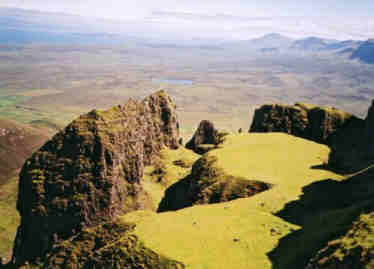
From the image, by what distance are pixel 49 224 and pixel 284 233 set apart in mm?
31537

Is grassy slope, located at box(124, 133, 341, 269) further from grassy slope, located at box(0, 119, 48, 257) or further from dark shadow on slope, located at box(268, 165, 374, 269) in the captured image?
grassy slope, located at box(0, 119, 48, 257)

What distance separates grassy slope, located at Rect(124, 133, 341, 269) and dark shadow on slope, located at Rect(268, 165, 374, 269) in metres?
1.13

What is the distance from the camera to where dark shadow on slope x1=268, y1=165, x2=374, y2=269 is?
2816cm

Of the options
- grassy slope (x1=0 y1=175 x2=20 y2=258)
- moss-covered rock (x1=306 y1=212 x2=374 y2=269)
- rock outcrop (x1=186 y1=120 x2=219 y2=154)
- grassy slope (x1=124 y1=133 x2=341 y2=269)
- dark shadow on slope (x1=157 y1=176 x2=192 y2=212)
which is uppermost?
moss-covered rock (x1=306 y1=212 x2=374 y2=269)

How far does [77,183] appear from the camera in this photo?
1854 inches

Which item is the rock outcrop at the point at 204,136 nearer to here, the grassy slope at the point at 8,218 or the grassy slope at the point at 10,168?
the grassy slope at the point at 8,218

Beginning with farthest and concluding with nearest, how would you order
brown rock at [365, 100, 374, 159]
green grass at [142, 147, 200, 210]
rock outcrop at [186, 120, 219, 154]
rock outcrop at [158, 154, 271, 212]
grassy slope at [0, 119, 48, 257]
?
grassy slope at [0, 119, 48, 257]
rock outcrop at [186, 120, 219, 154]
brown rock at [365, 100, 374, 159]
green grass at [142, 147, 200, 210]
rock outcrop at [158, 154, 271, 212]

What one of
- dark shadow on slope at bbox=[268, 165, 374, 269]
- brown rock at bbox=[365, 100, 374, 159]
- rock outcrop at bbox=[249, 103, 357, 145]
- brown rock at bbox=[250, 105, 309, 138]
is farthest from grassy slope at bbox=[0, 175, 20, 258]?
brown rock at bbox=[365, 100, 374, 159]

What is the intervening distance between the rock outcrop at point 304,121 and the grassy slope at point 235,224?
1431 inches

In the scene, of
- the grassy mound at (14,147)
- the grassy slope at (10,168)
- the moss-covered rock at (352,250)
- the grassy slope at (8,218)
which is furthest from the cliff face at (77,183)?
the grassy mound at (14,147)

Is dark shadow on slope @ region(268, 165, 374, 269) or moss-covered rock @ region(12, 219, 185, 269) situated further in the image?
moss-covered rock @ region(12, 219, 185, 269)

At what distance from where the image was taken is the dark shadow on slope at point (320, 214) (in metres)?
28.2

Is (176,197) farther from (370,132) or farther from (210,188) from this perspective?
(370,132)

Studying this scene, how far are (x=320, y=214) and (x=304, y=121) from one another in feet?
198
